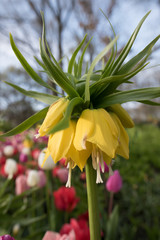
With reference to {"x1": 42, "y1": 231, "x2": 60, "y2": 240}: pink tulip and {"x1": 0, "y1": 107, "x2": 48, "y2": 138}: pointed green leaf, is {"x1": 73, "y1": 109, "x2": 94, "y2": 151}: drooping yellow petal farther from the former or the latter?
{"x1": 42, "y1": 231, "x2": 60, "y2": 240}: pink tulip

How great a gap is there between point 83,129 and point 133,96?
0.10 m

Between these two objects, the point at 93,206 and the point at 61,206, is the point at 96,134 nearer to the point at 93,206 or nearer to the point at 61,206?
Answer: the point at 93,206

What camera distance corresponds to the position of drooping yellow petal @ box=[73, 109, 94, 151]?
27cm

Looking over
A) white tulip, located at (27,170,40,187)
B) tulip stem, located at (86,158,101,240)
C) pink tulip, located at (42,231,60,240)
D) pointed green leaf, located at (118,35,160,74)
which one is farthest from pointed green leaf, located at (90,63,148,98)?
white tulip, located at (27,170,40,187)

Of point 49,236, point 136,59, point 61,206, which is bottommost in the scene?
point 61,206

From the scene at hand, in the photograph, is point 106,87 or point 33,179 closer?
point 106,87

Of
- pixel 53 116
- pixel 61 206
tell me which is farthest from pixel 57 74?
pixel 61 206

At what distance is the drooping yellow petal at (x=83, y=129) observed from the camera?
27 cm

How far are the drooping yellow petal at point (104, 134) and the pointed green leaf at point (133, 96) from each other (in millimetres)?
27

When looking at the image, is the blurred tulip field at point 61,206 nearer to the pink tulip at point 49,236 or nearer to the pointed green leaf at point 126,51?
the pink tulip at point 49,236

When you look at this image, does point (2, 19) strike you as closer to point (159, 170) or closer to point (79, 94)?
point (79, 94)

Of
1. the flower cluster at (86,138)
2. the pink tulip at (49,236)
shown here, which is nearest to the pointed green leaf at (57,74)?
the flower cluster at (86,138)

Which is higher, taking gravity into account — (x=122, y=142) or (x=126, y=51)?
(x=126, y=51)

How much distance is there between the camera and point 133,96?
0.98 feet
